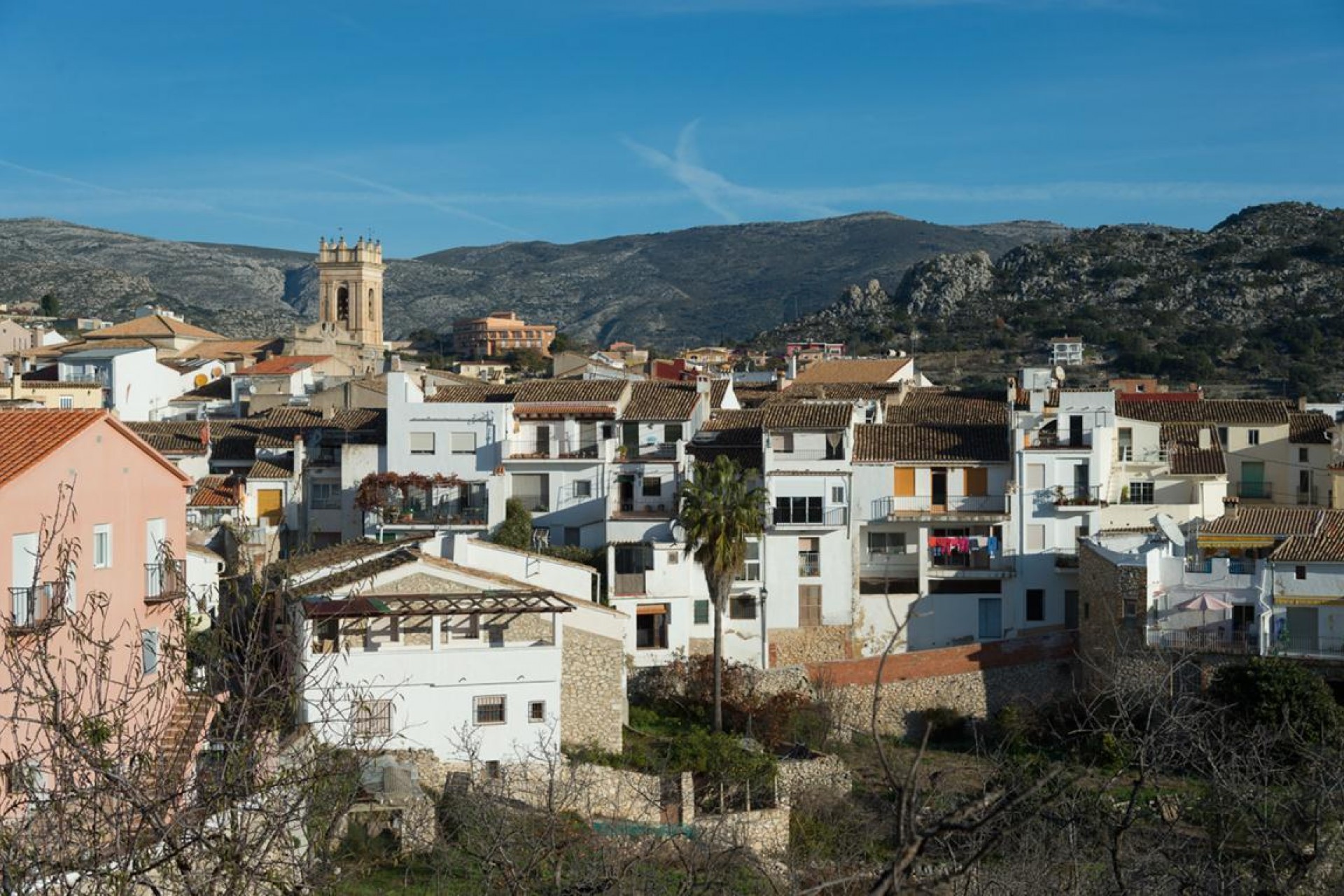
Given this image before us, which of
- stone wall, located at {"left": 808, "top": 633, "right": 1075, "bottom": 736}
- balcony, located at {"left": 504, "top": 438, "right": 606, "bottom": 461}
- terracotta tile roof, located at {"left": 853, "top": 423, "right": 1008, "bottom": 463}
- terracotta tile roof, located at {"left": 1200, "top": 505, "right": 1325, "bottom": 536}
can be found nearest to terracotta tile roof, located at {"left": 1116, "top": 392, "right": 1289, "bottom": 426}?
terracotta tile roof, located at {"left": 853, "top": 423, "right": 1008, "bottom": 463}

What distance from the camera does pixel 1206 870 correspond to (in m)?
15.5

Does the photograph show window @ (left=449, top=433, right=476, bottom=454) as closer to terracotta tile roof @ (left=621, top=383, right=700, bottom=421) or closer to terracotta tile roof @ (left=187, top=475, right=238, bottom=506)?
terracotta tile roof @ (left=621, top=383, right=700, bottom=421)

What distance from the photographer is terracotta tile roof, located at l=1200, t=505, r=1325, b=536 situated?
1447 inches

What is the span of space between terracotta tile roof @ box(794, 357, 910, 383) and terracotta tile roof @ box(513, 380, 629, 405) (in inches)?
664

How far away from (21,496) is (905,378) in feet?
153

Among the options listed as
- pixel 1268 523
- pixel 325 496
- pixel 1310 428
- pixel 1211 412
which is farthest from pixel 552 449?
pixel 1310 428

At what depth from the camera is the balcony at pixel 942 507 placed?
40000mm

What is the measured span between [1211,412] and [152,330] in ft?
171

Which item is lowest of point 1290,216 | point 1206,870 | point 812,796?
point 812,796

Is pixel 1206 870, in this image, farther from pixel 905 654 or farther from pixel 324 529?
pixel 324 529

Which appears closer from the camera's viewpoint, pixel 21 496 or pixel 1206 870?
pixel 1206 870

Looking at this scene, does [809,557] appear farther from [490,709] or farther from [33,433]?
[33,433]

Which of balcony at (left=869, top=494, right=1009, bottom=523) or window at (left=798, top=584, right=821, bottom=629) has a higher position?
balcony at (left=869, top=494, right=1009, bottom=523)

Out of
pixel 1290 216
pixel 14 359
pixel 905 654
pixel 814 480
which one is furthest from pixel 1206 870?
pixel 1290 216
